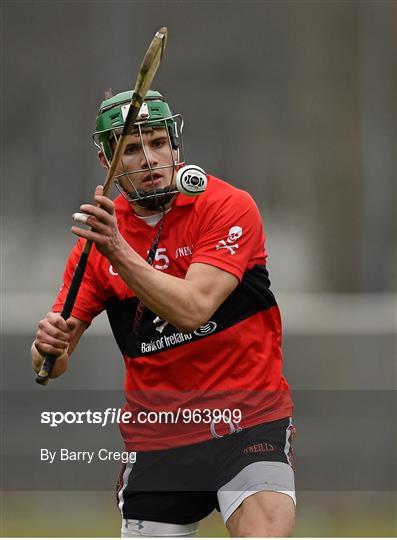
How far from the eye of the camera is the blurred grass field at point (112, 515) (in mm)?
5789

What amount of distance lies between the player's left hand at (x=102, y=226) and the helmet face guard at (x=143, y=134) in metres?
0.44

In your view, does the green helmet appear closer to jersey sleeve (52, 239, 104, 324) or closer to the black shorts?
jersey sleeve (52, 239, 104, 324)

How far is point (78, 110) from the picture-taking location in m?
7.91

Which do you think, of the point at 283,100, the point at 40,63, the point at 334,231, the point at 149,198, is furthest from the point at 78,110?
the point at 149,198

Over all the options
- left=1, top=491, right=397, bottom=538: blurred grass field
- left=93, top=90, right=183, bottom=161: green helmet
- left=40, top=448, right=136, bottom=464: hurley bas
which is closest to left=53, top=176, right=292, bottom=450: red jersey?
left=93, top=90, right=183, bottom=161: green helmet

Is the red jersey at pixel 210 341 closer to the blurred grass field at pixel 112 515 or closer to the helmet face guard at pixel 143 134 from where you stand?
the helmet face guard at pixel 143 134

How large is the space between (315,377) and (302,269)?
2.38 feet

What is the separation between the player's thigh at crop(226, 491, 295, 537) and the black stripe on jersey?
20.8 inches

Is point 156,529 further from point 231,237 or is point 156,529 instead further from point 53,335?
point 231,237

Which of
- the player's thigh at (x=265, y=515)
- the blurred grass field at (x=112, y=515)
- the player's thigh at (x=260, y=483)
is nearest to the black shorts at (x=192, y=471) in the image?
the player's thigh at (x=260, y=483)

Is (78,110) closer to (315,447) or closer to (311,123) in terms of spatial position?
(311,123)

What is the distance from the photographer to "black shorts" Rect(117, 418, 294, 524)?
3582 mm

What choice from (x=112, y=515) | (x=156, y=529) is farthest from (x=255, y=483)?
(x=112, y=515)

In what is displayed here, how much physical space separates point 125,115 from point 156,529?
1289 mm
